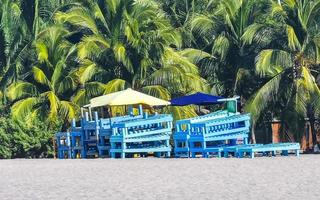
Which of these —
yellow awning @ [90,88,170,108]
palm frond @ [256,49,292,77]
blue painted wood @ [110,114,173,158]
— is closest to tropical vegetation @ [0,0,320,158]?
palm frond @ [256,49,292,77]

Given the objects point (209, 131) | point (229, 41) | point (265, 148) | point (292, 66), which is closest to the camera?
point (265, 148)

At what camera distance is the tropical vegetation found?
3003cm

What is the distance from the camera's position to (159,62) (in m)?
32.2

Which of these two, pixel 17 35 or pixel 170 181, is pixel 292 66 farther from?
pixel 170 181

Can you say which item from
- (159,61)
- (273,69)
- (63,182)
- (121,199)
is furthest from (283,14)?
(121,199)

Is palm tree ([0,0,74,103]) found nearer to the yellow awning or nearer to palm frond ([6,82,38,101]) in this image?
palm frond ([6,82,38,101])

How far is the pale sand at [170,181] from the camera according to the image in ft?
42.1

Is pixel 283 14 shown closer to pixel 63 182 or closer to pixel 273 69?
pixel 273 69

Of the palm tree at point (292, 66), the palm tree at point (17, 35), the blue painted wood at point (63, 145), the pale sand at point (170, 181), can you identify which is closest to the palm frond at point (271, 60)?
the palm tree at point (292, 66)

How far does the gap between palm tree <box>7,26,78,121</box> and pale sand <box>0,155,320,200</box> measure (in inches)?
411

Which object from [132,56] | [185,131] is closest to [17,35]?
[132,56]

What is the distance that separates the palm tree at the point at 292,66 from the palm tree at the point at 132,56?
285cm

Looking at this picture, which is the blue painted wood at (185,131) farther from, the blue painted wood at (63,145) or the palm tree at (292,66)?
the blue painted wood at (63,145)

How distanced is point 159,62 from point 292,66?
494 cm
